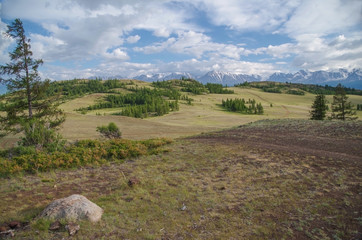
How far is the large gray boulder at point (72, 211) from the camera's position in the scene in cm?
707

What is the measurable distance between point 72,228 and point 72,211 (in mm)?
724

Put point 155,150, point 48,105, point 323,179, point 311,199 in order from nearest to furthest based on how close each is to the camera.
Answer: point 311,199 → point 323,179 → point 155,150 → point 48,105

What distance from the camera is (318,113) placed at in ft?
165

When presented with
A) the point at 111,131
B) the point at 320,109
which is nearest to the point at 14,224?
the point at 111,131

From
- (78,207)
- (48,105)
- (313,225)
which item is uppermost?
(48,105)

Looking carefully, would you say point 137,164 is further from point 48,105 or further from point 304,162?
point 48,105

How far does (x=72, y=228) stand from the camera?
21.5 ft

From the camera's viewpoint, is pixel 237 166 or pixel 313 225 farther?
pixel 237 166

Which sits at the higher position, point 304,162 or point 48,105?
point 48,105

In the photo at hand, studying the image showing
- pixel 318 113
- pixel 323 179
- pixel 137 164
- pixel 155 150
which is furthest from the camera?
pixel 318 113

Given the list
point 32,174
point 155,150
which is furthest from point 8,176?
point 155,150

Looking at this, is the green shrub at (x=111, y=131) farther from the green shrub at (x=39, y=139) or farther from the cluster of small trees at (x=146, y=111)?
the cluster of small trees at (x=146, y=111)

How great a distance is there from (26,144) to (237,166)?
17250 mm

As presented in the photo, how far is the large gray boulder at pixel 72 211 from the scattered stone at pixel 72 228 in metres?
0.29
